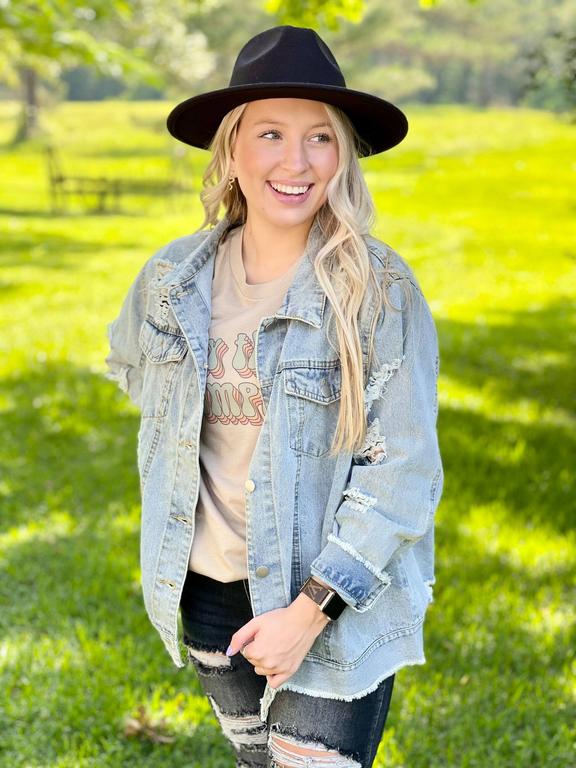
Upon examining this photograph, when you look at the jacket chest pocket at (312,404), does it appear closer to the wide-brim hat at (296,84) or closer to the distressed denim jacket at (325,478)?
the distressed denim jacket at (325,478)

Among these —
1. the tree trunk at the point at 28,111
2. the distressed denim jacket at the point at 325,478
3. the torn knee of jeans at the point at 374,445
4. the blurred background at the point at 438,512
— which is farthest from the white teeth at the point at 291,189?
the tree trunk at the point at 28,111

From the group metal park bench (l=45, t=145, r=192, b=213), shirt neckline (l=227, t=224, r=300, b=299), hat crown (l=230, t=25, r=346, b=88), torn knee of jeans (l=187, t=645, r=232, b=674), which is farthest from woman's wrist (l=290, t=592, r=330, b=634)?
metal park bench (l=45, t=145, r=192, b=213)

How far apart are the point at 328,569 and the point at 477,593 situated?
302cm

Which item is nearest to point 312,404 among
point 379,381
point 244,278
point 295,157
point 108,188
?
point 379,381

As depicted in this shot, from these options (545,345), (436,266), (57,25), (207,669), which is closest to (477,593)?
(207,669)

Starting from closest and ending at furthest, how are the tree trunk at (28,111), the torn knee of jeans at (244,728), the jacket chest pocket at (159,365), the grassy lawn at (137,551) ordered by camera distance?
the jacket chest pocket at (159,365) < the torn knee of jeans at (244,728) < the grassy lawn at (137,551) < the tree trunk at (28,111)

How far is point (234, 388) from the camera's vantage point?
7.95 ft

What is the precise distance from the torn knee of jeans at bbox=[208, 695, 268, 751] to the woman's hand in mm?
456

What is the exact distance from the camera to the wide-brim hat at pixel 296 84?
7.50 feet

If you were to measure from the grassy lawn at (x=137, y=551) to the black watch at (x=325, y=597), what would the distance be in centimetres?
180

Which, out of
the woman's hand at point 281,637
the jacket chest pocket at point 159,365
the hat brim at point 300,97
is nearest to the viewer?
the woman's hand at point 281,637

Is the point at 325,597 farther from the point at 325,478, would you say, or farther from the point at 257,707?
the point at 257,707

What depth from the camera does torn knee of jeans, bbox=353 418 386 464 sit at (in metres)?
2.24

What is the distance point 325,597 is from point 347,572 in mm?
76
